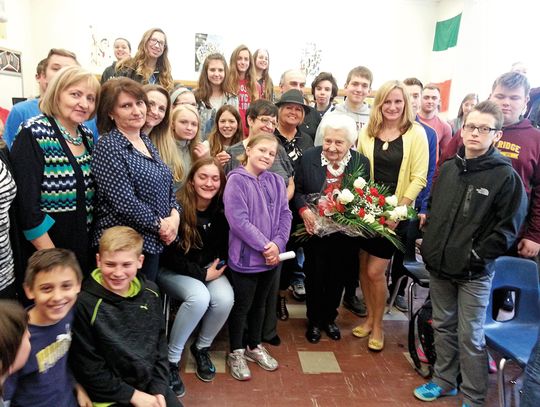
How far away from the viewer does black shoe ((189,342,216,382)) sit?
231cm

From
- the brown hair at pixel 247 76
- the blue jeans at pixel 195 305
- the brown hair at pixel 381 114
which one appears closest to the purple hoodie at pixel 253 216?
the blue jeans at pixel 195 305

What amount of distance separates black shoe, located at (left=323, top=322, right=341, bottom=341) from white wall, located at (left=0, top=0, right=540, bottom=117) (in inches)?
183

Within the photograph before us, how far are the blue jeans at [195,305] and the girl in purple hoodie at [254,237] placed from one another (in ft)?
0.34

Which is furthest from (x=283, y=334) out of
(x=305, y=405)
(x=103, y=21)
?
(x=103, y=21)

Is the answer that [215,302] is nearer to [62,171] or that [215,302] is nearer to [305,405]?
[305,405]

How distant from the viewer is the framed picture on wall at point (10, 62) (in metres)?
5.41

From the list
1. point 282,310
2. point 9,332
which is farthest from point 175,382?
point 9,332

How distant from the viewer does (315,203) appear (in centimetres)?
260

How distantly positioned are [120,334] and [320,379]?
1.33 metres

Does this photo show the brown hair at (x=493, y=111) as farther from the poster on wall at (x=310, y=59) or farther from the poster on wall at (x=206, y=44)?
the poster on wall at (x=206, y=44)

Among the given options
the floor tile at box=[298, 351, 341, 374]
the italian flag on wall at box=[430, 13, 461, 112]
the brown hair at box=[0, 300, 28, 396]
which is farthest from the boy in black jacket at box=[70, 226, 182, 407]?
the italian flag on wall at box=[430, 13, 461, 112]

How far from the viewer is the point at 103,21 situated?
6320mm

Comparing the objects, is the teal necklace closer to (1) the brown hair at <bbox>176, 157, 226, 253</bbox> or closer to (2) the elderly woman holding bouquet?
(1) the brown hair at <bbox>176, 157, 226, 253</bbox>

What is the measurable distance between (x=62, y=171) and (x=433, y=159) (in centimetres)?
254
